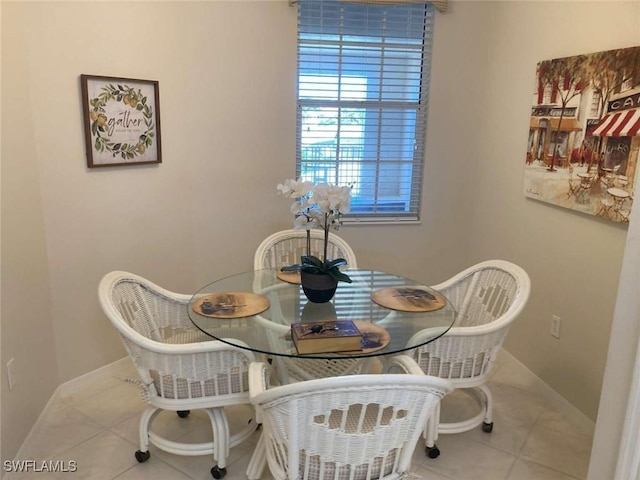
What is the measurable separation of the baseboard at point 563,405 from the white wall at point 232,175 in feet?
0.17

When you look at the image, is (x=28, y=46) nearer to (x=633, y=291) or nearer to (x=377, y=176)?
(x=377, y=176)

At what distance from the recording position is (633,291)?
154 cm

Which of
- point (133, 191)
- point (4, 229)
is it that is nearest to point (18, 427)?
point (4, 229)

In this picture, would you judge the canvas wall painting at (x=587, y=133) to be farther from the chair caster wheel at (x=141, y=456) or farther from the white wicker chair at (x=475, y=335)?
the chair caster wheel at (x=141, y=456)

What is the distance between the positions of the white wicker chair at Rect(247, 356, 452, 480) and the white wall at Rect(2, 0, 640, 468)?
1.41 metres

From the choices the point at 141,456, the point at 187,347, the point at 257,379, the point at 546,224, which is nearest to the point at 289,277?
the point at 187,347

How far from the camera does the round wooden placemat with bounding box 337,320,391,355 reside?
69.9 inches

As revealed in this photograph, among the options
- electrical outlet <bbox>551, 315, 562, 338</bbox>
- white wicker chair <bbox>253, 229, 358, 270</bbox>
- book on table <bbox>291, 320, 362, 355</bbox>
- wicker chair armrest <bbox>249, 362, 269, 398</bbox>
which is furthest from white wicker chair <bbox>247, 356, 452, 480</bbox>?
electrical outlet <bbox>551, 315, 562, 338</bbox>

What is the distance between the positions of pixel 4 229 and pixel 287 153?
69.0 inches

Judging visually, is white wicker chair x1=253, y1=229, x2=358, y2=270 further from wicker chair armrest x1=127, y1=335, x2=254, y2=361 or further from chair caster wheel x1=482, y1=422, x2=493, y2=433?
chair caster wheel x1=482, y1=422, x2=493, y2=433

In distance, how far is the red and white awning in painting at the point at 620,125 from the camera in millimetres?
2158

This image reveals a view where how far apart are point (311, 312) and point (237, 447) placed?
2.59 ft

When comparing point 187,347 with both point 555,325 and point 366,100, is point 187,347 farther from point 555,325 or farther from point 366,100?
point 366,100

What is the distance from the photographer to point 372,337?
6.12ft
